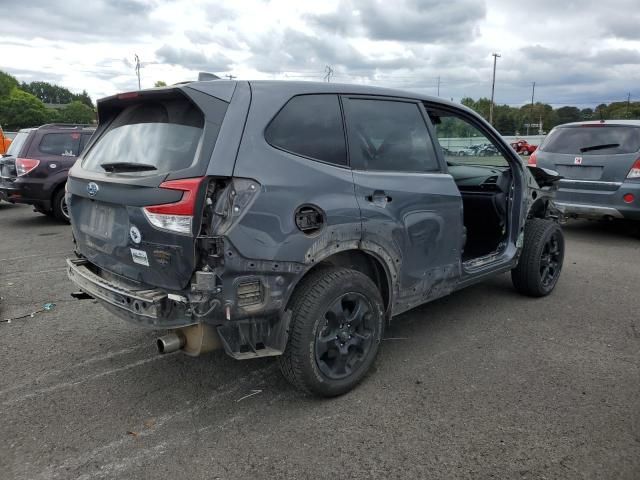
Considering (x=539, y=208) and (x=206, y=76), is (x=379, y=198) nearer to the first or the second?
(x=206, y=76)

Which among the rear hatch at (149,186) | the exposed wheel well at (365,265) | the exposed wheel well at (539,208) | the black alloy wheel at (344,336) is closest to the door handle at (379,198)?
the exposed wheel well at (365,265)

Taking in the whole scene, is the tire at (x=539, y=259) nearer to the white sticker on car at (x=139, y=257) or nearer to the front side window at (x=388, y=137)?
the front side window at (x=388, y=137)

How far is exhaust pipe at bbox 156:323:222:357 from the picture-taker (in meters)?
2.76

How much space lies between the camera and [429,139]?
3803mm

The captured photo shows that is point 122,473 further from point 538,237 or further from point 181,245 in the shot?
point 538,237

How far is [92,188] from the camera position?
3.13 m

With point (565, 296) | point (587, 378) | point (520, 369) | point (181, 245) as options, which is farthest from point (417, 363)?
point (565, 296)

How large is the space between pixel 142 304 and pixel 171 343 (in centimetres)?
27

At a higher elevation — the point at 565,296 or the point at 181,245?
the point at 181,245

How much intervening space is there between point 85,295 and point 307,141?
6.11 feet

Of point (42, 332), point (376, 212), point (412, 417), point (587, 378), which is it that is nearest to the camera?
point (412, 417)

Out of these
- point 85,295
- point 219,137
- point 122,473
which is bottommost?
point 122,473

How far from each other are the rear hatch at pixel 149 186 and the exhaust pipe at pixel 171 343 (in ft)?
1.01

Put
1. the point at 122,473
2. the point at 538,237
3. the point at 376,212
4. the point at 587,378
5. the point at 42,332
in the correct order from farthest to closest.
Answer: the point at 538,237 < the point at 42,332 < the point at 587,378 < the point at 376,212 < the point at 122,473
